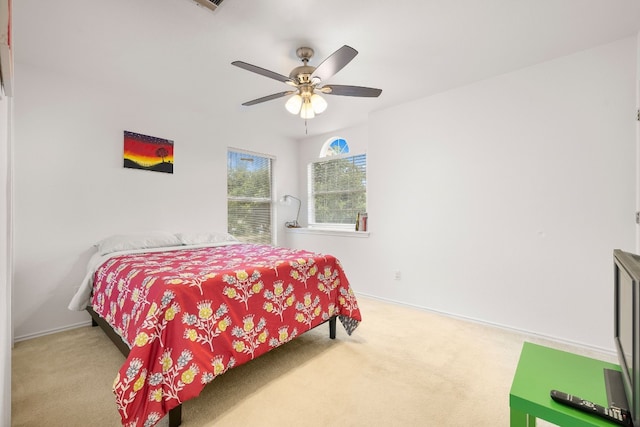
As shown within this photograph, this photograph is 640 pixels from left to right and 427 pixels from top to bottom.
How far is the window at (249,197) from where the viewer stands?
4148 mm

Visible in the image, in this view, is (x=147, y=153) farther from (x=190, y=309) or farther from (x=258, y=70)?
(x=190, y=309)

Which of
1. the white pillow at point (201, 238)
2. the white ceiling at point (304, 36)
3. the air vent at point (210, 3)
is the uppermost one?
the white ceiling at point (304, 36)

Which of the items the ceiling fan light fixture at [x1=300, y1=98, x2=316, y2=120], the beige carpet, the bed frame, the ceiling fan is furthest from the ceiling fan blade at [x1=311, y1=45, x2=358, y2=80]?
the beige carpet

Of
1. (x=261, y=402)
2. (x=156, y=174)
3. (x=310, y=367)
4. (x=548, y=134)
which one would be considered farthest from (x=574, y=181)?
(x=156, y=174)

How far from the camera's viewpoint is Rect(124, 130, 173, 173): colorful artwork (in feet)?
10.1

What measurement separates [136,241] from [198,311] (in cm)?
170

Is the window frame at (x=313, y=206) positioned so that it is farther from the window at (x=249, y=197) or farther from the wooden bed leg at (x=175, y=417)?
the wooden bed leg at (x=175, y=417)

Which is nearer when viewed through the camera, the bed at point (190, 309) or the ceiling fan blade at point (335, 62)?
the bed at point (190, 309)

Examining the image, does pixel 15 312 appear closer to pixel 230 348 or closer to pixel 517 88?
pixel 230 348

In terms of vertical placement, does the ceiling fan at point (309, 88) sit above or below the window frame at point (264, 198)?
above

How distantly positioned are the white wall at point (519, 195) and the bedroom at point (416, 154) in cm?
1

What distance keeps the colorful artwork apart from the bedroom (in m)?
0.09

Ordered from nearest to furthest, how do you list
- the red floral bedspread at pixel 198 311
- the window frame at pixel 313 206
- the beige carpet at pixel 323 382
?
the red floral bedspread at pixel 198 311 → the beige carpet at pixel 323 382 → the window frame at pixel 313 206

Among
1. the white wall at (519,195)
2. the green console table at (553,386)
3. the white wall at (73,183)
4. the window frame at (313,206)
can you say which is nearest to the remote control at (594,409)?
the green console table at (553,386)
